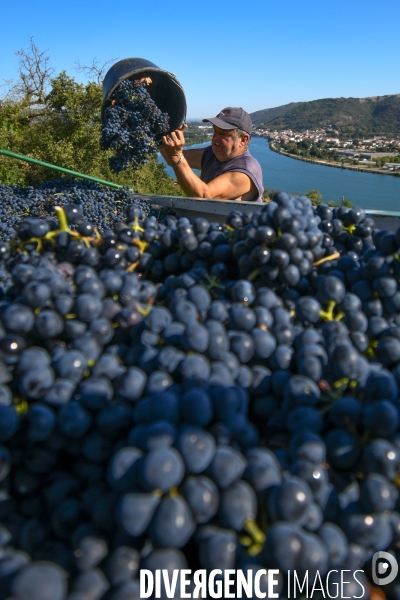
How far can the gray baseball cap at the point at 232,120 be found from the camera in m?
3.85

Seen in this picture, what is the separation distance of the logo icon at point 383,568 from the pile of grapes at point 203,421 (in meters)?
0.02

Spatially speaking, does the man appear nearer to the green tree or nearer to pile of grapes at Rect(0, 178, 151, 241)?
pile of grapes at Rect(0, 178, 151, 241)

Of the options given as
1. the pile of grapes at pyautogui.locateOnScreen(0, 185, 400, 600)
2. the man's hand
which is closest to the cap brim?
the man's hand

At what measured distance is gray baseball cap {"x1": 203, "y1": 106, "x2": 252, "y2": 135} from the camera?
3.85m

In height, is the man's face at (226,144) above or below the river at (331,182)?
above

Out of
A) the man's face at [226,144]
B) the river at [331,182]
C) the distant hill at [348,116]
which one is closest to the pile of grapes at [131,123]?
the man's face at [226,144]

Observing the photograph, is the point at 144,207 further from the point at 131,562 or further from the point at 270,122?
the point at 270,122

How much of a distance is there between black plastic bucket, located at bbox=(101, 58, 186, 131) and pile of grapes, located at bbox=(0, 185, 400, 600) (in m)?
2.57

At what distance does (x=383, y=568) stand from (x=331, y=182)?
36.5 metres

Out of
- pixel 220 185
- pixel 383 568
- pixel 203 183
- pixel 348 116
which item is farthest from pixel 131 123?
pixel 348 116

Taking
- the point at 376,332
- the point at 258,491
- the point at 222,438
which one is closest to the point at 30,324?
the point at 222,438

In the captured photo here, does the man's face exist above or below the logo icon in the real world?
above

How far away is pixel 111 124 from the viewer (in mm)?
3441

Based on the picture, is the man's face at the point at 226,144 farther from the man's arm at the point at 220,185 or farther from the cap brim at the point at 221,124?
the man's arm at the point at 220,185
